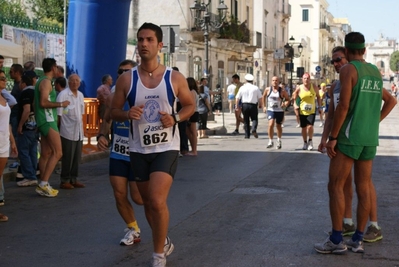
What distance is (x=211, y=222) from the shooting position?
838 cm

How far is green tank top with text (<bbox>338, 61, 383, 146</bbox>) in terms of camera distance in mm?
6645

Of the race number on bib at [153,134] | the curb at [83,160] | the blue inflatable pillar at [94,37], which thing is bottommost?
the curb at [83,160]

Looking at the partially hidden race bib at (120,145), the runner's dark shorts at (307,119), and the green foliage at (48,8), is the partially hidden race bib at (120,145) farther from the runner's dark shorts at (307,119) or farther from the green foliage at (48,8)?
the green foliage at (48,8)

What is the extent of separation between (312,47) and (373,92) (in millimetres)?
97586

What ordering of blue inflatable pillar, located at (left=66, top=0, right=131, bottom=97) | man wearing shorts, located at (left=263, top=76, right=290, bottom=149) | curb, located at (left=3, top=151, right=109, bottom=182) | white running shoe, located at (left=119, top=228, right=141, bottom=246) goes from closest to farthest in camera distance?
white running shoe, located at (left=119, top=228, right=141, bottom=246)
curb, located at (left=3, top=151, right=109, bottom=182)
man wearing shorts, located at (left=263, top=76, right=290, bottom=149)
blue inflatable pillar, located at (left=66, top=0, right=131, bottom=97)

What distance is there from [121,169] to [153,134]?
1.01 meters

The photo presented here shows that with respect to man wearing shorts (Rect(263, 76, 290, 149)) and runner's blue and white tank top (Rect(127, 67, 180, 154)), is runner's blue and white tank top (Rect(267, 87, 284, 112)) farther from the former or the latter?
runner's blue and white tank top (Rect(127, 67, 180, 154))

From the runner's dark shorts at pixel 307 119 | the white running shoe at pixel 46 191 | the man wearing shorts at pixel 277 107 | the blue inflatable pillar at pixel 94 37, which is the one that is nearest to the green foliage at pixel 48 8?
the blue inflatable pillar at pixel 94 37

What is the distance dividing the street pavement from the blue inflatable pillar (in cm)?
607

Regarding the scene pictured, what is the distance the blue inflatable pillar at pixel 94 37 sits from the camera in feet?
65.0

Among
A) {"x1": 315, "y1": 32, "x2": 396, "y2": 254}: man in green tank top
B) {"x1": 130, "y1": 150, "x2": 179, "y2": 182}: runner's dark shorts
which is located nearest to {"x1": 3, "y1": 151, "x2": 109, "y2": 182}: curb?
{"x1": 130, "y1": 150, "x2": 179, "y2": 182}: runner's dark shorts

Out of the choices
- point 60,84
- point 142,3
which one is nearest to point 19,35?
point 60,84

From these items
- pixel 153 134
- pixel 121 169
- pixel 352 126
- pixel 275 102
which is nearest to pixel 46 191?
pixel 121 169

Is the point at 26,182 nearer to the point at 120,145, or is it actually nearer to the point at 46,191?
the point at 46,191
